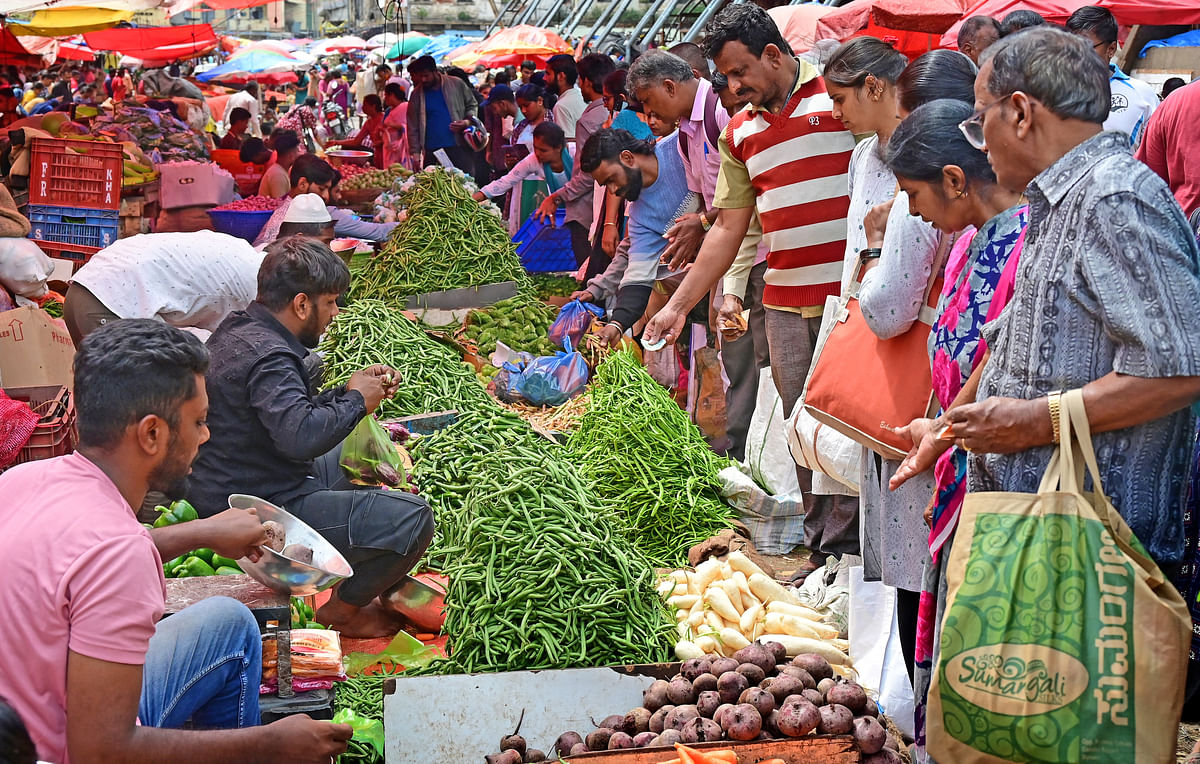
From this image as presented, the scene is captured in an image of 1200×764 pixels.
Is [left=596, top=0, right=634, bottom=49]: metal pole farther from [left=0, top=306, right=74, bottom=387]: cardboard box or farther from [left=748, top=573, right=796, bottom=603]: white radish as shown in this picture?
[left=748, top=573, right=796, bottom=603]: white radish

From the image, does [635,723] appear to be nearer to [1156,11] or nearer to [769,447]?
[769,447]

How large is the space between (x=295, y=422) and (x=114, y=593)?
190 centimetres

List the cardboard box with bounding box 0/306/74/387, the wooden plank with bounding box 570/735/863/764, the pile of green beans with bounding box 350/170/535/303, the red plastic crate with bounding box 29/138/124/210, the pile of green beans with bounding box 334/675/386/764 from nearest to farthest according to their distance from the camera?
1. the wooden plank with bounding box 570/735/863/764
2. the pile of green beans with bounding box 334/675/386/764
3. the cardboard box with bounding box 0/306/74/387
4. the pile of green beans with bounding box 350/170/535/303
5. the red plastic crate with bounding box 29/138/124/210

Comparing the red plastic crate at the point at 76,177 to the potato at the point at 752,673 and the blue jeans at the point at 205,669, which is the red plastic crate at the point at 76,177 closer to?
the blue jeans at the point at 205,669

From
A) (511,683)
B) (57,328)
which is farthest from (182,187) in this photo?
(511,683)

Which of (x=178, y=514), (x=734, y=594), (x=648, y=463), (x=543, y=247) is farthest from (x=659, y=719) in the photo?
(x=543, y=247)

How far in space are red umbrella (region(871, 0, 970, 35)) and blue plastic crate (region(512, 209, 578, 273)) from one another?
3296mm

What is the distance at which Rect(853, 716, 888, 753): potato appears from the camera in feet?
9.52

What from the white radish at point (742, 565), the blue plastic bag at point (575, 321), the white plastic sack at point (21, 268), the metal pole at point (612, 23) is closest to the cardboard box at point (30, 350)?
the white plastic sack at point (21, 268)

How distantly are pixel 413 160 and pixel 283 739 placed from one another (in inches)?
481

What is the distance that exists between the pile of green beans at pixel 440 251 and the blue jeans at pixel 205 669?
560 cm

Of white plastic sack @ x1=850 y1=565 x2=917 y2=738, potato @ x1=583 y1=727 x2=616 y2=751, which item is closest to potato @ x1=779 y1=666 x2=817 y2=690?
potato @ x1=583 y1=727 x2=616 y2=751

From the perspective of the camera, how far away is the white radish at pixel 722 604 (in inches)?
169

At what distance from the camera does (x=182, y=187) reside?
1116cm
